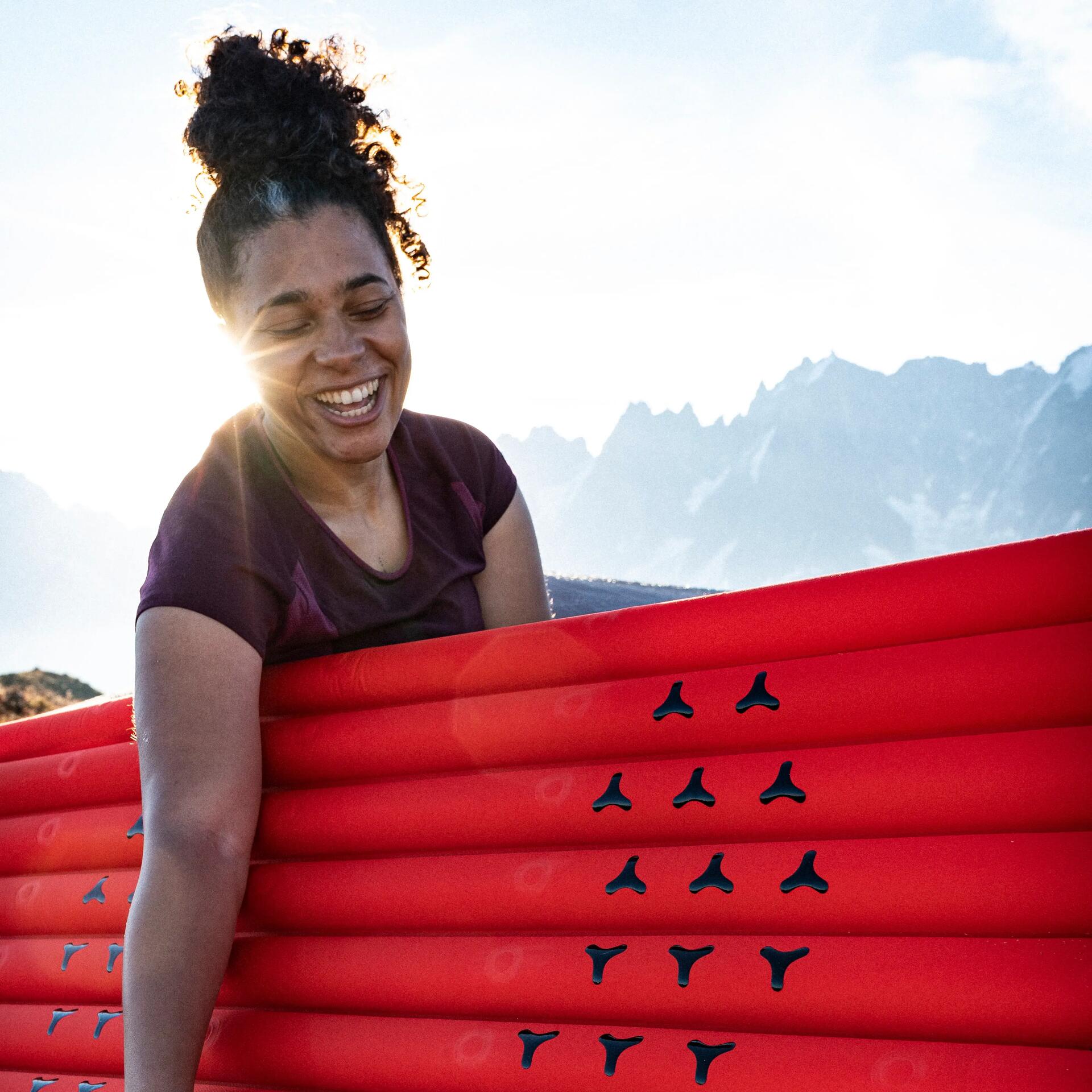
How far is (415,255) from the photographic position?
5.81 feet

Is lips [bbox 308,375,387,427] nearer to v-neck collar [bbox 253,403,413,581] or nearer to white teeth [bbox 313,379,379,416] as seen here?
white teeth [bbox 313,379,379,416]

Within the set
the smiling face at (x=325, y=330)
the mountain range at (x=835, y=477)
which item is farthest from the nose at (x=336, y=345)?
the mountain range at (x=835, y=477)

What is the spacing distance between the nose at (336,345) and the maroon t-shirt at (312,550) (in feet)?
0.68

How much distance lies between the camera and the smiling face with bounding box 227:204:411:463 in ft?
4.81

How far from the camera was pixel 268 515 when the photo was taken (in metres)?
1.53

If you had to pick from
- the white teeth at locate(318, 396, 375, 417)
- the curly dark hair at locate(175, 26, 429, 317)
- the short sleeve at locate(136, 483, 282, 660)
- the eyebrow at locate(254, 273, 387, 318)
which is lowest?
the short sleeve at locate(136, 483, 282, 660)

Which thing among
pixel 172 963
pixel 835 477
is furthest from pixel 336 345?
pixel 835 477

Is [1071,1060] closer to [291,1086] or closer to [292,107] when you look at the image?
[291,1086]

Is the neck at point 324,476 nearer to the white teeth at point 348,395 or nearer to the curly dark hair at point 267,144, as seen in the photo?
the white teeth at point 348,395

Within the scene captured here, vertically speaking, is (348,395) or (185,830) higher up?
(348,395)

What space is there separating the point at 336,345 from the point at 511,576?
0.58 meters

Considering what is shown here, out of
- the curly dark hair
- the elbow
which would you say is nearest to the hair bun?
the curly dark hair

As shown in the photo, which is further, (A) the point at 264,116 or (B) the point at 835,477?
(B) the point at 835,477

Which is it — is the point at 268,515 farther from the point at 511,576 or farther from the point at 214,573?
the point at 511,576
